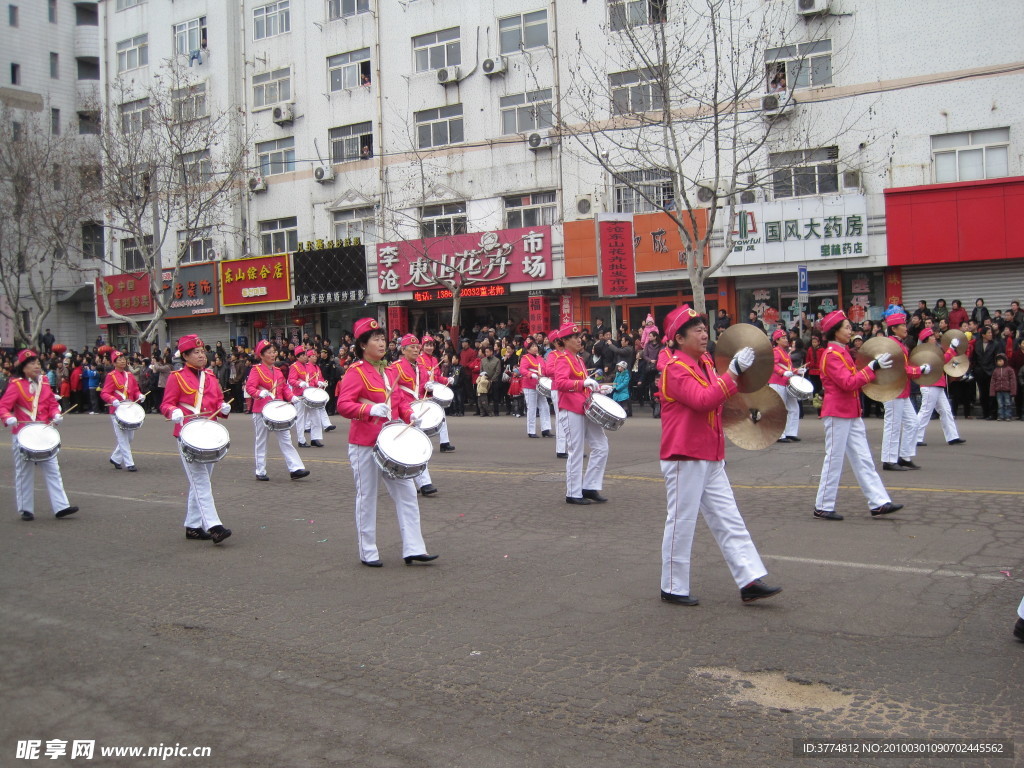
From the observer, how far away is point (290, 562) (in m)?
7.88

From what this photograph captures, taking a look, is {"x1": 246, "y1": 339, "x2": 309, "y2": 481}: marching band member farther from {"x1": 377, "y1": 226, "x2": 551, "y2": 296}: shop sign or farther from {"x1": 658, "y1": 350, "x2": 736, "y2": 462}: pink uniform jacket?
{"x1": 377, "y1": 226, "x2": 551, "y2": 296}: shop sign

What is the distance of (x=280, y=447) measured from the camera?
12.8m

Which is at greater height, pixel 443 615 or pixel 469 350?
pixel 469 350

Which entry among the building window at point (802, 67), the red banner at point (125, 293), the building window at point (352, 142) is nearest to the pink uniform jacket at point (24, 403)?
the building window at point (802, 67)

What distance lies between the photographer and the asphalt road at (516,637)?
4293 mm

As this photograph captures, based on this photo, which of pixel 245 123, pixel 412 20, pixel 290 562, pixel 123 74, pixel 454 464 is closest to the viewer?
pixel 290 562

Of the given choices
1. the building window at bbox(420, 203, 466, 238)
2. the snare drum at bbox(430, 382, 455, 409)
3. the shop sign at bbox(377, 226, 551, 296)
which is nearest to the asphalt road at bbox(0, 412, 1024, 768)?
the snare drum at bbox(430, 382, 455, 409)

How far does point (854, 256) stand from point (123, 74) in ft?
102

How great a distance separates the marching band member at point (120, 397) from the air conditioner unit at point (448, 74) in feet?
61.3

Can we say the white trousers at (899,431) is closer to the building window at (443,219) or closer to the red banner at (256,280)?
the building window at (443,219)

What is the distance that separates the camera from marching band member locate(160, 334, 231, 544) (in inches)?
344

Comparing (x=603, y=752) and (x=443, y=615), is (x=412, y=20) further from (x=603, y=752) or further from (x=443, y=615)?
(x=603, y=752)

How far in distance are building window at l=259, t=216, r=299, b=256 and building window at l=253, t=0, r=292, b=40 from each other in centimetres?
702

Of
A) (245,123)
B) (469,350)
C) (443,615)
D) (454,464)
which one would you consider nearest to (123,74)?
(245,123)
